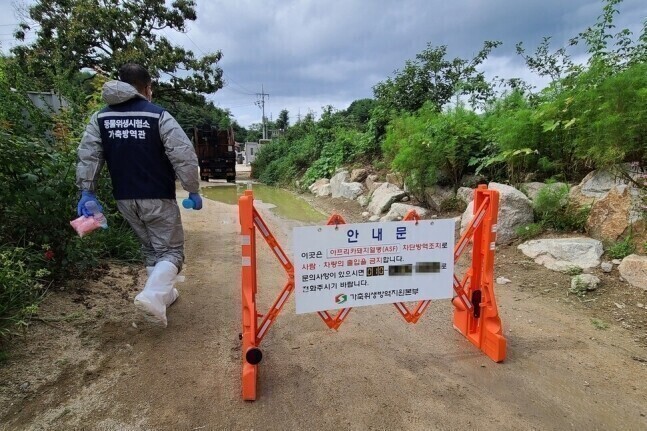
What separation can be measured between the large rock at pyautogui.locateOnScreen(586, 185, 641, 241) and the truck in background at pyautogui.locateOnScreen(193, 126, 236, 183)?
1751 centimetres

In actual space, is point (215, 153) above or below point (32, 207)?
above

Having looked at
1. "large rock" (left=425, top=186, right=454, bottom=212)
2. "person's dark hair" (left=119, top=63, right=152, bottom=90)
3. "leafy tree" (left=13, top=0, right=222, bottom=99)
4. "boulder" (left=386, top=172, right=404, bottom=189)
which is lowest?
"large rock" (left=425, top=186, right=454, bottom=212)

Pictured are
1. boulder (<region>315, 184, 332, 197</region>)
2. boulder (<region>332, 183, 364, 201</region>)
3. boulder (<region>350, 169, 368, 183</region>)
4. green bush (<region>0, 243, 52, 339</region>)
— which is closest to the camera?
green bush (<region>0, 243, 52, 339</region>)

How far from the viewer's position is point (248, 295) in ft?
9.04

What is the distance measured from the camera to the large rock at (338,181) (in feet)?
42.7

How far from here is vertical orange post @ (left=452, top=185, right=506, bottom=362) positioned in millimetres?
3068

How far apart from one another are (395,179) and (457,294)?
7399 millimetres

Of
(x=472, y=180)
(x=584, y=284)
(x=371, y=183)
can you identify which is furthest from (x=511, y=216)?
Result: (x=371, y=183)

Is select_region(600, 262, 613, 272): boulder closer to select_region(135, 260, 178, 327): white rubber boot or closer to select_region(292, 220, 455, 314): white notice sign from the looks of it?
select_region(292, 220, 455, 314): white notice sign

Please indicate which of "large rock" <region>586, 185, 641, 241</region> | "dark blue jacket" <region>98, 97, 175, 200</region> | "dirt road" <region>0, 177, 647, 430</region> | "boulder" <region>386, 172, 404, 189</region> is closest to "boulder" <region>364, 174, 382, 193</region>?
"boulder" <region>386, 172, 404, 189</region>

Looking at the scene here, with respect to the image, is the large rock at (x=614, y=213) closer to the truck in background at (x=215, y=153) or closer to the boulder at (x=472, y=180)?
the boulder at (x=472, y=180)

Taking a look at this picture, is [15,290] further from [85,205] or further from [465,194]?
[465,194]

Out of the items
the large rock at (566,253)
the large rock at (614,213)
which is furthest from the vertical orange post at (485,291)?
the large rock at (614,213)

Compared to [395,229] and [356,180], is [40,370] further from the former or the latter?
[356,180]
